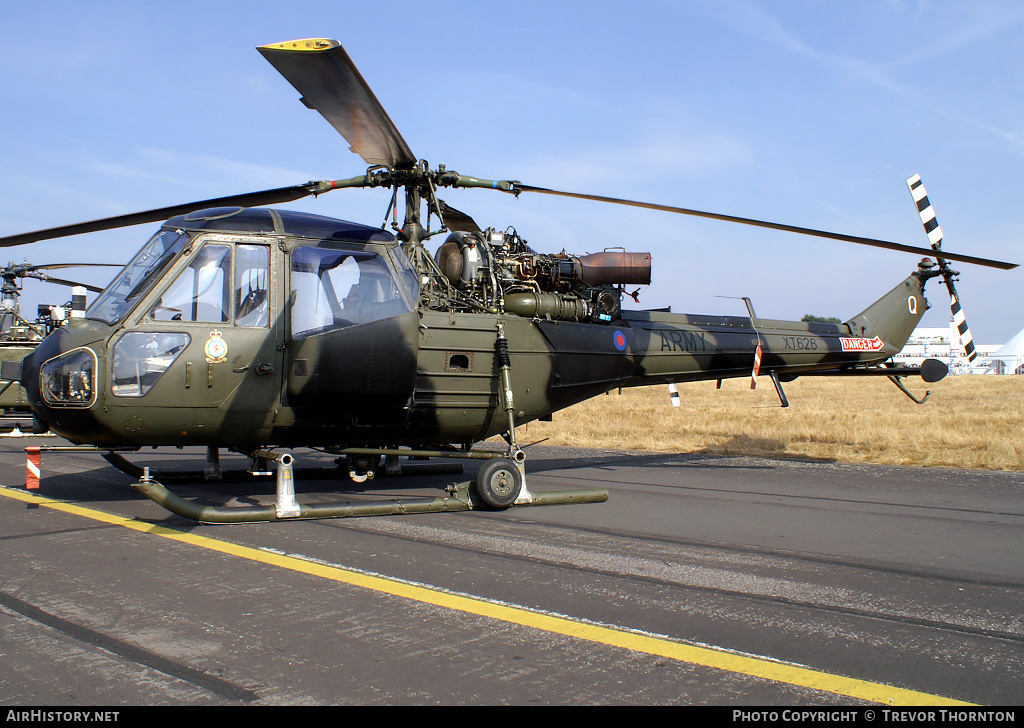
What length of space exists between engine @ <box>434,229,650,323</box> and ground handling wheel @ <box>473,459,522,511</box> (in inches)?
82.0

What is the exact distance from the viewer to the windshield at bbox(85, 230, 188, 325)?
6.76 metres

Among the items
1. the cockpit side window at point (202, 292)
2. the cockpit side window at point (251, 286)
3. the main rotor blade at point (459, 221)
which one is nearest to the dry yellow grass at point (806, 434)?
the main rotor blade at point (459, 221)

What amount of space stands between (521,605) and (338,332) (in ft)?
12.5

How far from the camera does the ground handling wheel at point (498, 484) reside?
7371mm

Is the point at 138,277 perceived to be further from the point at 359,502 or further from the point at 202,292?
the point at 359,502

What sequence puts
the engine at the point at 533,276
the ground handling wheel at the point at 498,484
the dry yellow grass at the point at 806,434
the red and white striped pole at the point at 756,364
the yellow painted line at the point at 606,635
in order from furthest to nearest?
the dry yellow grass at the point at 806,434 → the red and white striped pole at the point at 756,364 → the engine at the point at 533,276 → the ground handling wheel at the point at 498,484 → the yellow painted line at the point at 606,635

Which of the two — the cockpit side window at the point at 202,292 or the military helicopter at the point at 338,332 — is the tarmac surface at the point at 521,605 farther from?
the cockpit side window at the point at 202,292

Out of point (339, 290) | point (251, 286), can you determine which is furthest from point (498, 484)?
point (251, 286)

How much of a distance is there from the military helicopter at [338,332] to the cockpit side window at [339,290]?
0.01 metres

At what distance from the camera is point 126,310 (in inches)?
263

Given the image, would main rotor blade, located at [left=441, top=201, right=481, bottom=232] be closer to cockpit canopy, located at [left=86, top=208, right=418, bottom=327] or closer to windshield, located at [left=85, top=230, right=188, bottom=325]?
cockpit canopy, located at [left=86, top=208, right=418, bottom=327]

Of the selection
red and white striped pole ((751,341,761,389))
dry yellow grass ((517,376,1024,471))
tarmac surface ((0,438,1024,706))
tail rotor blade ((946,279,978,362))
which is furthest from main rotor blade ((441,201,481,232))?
tail rotor blade ((946,279,978,362))

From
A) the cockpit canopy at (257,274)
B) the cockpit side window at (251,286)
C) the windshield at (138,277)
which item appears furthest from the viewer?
the cockpit side window at (251,286)
